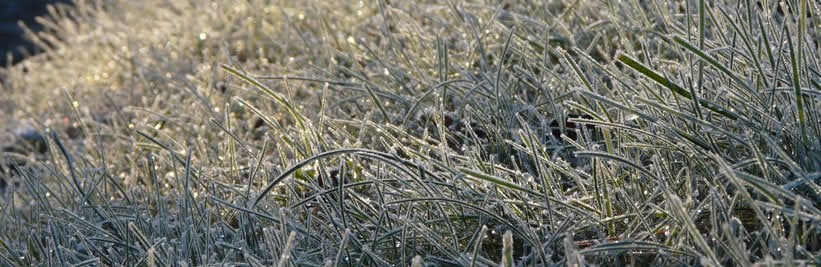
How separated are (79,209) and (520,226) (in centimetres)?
121

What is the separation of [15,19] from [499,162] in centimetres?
834

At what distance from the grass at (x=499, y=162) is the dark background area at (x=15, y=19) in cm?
560

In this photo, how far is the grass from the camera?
163cm

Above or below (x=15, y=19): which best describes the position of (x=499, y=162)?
above

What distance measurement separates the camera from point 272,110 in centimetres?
296

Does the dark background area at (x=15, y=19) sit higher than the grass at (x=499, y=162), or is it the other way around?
the grass at (x=499, y=162)

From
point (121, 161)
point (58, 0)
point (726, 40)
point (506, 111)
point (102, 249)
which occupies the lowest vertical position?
point (58, 0)

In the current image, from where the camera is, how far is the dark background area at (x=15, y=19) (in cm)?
834

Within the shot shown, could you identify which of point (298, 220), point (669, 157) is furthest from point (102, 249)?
point (669, 157)

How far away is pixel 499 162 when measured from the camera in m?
2.22

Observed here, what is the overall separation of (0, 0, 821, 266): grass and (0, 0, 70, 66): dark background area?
560cm

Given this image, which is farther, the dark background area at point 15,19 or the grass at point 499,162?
the dark background area at point 15,19

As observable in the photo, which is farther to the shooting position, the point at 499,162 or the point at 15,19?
the point at 15,19

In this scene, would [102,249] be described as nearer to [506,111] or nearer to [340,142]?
[340,142]
